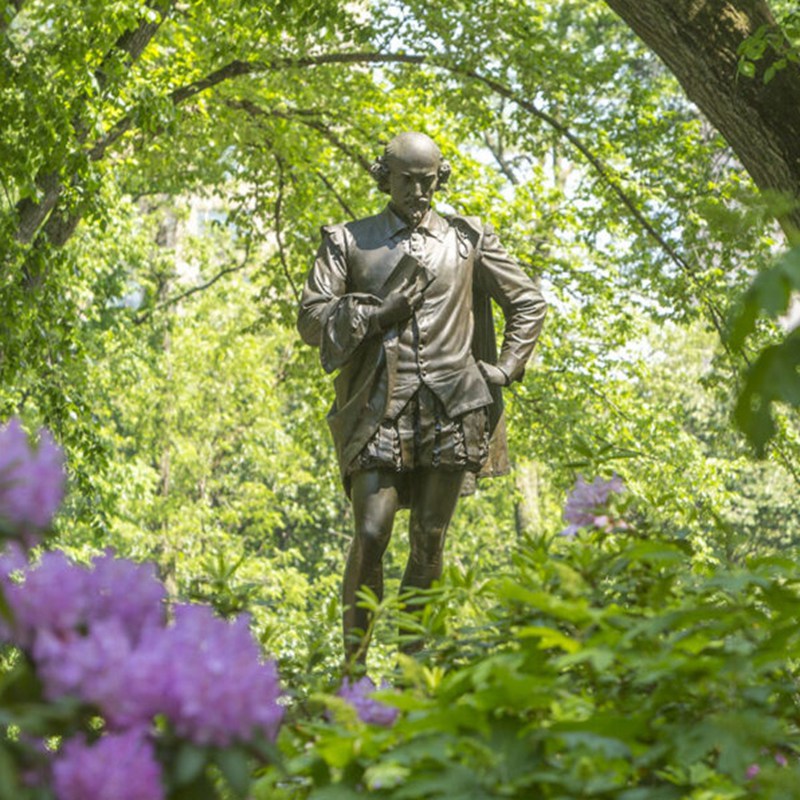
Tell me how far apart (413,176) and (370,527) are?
1.27m

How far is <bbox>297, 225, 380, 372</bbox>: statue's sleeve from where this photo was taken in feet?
17.2

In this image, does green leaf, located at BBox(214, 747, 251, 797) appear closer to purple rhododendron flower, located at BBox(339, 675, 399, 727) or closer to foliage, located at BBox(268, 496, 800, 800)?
foliage, located at BBox(268, 496, 800, 800)

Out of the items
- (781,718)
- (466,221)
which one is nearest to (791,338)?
(781,718)

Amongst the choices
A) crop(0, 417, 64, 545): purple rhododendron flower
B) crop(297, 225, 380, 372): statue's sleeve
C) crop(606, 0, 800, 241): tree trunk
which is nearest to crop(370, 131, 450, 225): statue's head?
crop(297, 225, 380, 372): statue's sleeve

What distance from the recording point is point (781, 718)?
7.27 feet

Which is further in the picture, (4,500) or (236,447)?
(236,447)

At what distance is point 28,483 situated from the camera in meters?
1.49

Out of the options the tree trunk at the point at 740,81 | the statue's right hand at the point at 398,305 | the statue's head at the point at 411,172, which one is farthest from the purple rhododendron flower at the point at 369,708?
the tree trunk at the point at 740,81

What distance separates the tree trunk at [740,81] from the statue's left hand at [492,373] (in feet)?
4.96

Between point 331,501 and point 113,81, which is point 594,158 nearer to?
point 113,81

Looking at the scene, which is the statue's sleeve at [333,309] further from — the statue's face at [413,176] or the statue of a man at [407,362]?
the statue's face at [413,176]

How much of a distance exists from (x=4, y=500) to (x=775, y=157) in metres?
5.32

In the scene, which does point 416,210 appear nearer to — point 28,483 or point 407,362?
point 407,362

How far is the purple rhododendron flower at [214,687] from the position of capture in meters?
1.43
